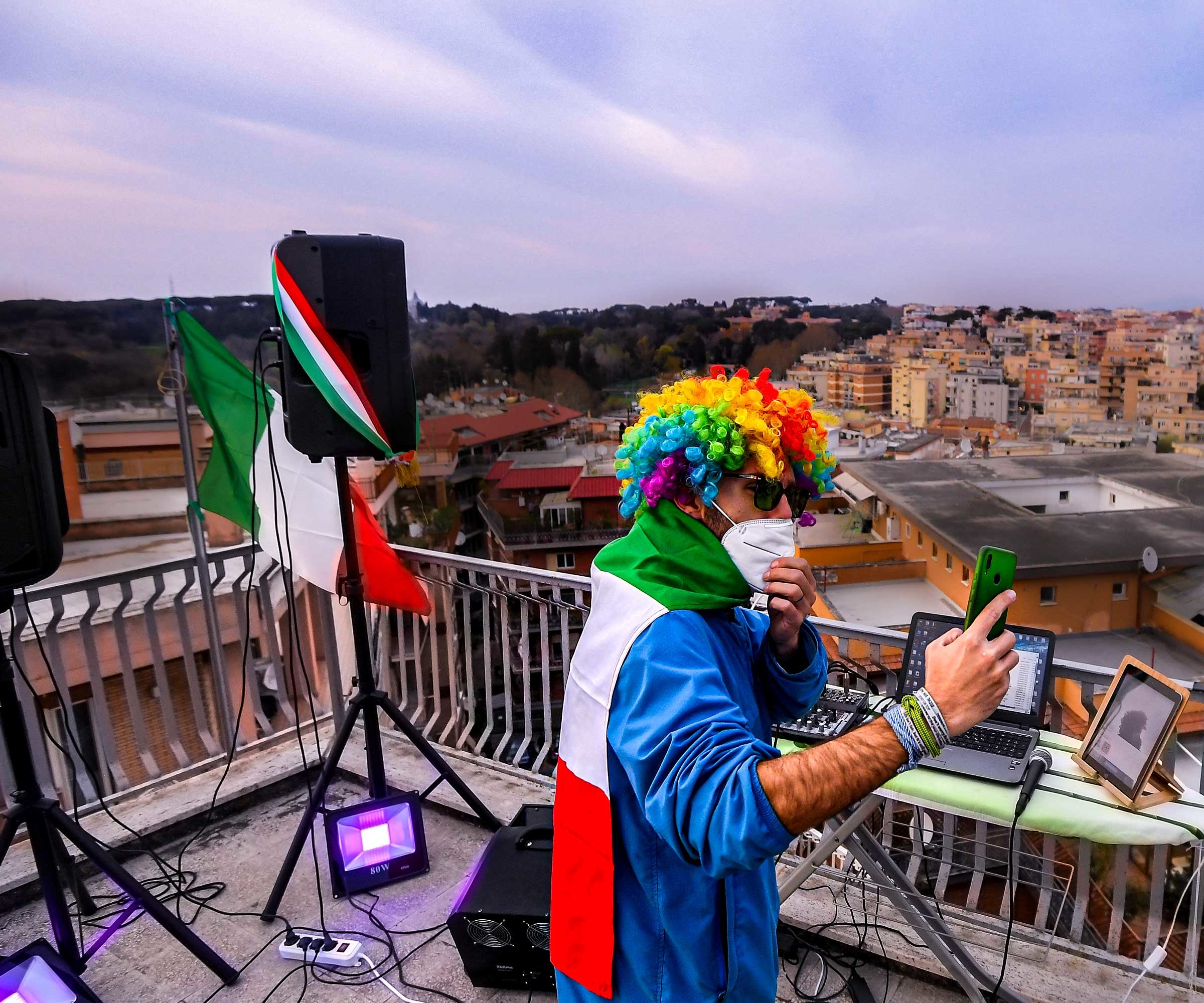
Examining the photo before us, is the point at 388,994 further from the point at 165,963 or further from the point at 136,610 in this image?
the point at 136,610

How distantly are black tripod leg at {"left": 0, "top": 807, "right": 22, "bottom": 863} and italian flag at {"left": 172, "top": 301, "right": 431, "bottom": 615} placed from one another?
3.32ft

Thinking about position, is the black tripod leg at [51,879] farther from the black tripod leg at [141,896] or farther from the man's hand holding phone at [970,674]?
the man's hand holding phone at [970,674]

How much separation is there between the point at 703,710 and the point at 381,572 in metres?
2.13

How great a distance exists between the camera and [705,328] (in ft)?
17.7

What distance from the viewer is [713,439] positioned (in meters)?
1.13

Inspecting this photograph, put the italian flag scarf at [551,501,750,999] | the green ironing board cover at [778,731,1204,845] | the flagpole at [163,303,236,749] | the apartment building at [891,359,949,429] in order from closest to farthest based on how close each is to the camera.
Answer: the italian flag scarf at [551,501,750,999], the green ironing board cover at [778,731,1204,845], the flagpole at [163,303,236,749], the apartment building at [891,359,949,429]

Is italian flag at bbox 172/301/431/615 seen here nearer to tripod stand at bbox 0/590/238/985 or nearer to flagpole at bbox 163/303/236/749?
flagpole at bbox 163/303/236/749

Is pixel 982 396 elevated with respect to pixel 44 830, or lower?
elevated

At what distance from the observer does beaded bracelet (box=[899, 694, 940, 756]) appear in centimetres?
84

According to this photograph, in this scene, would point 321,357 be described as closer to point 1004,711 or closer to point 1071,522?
point 1004,711

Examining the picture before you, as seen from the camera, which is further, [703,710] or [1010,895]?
[1010,895]

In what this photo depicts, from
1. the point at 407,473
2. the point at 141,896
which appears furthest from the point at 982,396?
the point at 141,896

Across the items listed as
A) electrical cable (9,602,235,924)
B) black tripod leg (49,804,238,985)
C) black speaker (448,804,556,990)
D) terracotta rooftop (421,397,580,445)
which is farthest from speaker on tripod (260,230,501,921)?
terracotta rooftop (421,397,580,445)

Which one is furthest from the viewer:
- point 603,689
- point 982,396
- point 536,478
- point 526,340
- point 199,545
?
point 526,340
